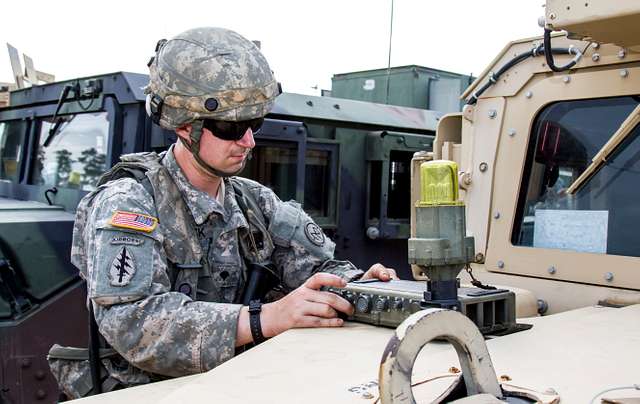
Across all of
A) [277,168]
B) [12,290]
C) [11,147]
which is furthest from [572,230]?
[11,147]

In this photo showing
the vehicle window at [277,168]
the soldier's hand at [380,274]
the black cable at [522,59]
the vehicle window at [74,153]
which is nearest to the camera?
the soldier's hand at [380,274]

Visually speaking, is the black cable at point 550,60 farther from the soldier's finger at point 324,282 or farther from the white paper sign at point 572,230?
the soldier's finger at point 324,282

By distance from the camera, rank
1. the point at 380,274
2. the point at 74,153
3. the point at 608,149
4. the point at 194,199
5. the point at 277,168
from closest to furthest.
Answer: the point at 380,274, the point at 194,199, the point at 608,149, the point at 74,153, the point at 277,168

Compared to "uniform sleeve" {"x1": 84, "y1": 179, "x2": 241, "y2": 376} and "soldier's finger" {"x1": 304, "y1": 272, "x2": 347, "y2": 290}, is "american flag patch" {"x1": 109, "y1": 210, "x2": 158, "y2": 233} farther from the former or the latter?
"soldier's finger" {"x1": 304, "y1": 272, "x2": 347, "y2": 290}

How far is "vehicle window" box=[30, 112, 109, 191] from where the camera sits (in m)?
5.04

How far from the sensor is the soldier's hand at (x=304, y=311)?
1895 millimetres

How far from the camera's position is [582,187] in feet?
8.28

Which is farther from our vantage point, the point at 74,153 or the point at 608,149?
the point at 74,153

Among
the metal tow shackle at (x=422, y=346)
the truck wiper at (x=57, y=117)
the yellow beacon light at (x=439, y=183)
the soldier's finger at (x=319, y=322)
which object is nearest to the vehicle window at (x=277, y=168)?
the truck wiper at (x=57, y=117)

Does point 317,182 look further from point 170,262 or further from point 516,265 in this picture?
point 170,262

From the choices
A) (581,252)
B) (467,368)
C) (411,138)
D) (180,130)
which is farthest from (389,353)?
(411,138)

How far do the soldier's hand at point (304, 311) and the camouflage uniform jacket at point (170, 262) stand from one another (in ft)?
0.31

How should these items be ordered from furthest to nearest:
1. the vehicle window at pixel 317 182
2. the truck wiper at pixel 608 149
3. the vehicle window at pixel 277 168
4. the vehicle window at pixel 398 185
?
the vehicle window at pixel 398 185 < the vehicle window at pixel 317 182 < the vehicle window at pixel 277 168 < the truck wiper at pixel 608 149

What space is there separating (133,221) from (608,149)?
1.46m
